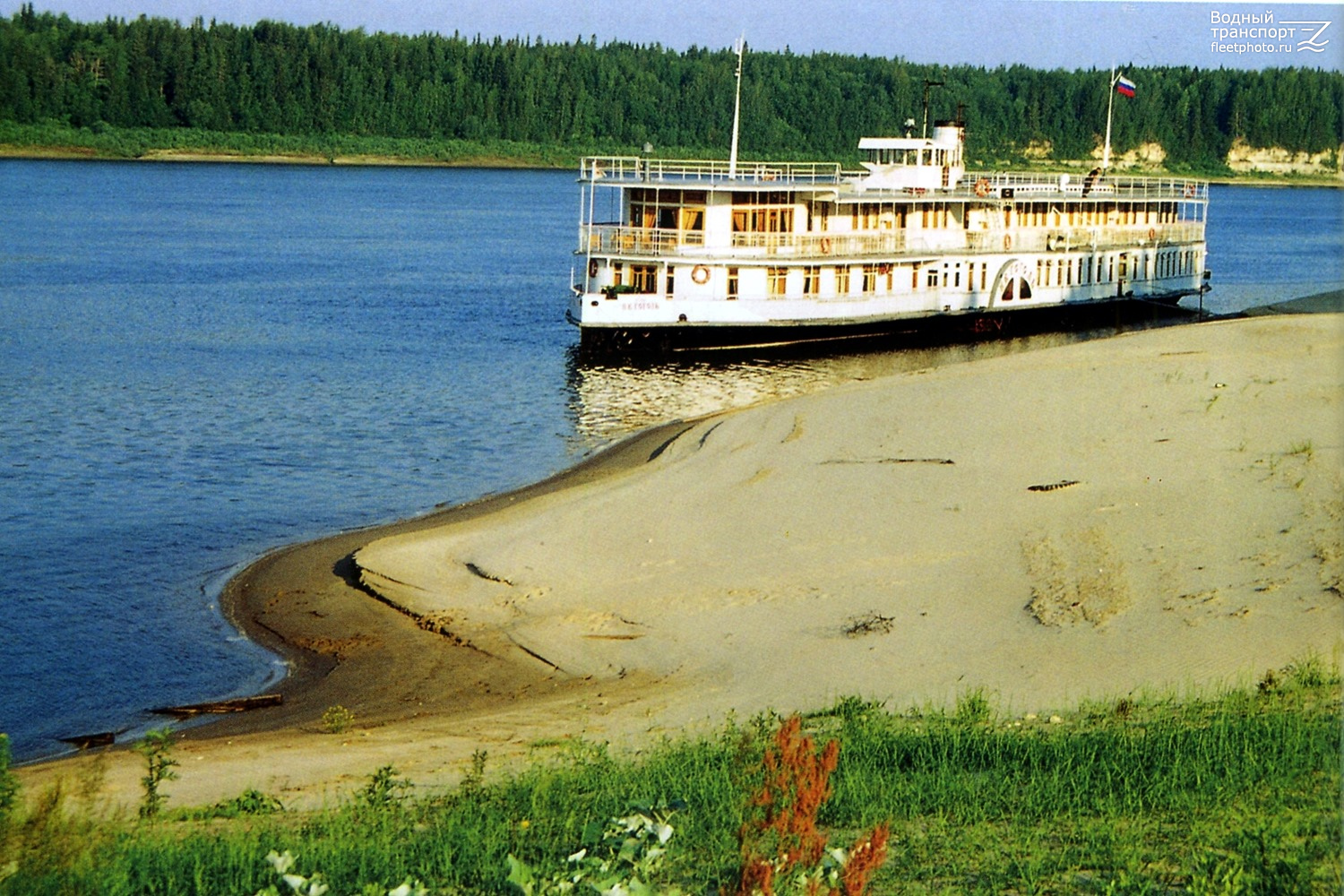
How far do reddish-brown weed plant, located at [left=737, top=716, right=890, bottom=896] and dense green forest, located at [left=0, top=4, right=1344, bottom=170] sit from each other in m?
99.4

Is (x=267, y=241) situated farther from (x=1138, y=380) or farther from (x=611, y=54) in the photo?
(x=611, y=54)

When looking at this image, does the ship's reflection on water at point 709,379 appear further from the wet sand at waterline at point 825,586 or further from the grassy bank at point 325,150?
the grassy bank at point 325,150

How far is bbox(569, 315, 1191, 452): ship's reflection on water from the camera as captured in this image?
36.2m

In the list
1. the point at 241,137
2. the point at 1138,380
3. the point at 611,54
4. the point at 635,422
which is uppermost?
the point at 611,54

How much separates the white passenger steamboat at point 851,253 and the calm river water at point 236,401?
181 centimetres

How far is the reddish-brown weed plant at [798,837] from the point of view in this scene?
267 inches

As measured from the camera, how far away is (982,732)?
1173cm

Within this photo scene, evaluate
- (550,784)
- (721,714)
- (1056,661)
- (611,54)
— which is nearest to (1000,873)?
(550,784)

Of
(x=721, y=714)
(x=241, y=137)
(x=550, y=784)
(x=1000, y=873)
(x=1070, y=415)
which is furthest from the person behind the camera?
(x=241, y=137)

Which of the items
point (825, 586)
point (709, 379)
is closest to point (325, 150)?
point (709, 379)

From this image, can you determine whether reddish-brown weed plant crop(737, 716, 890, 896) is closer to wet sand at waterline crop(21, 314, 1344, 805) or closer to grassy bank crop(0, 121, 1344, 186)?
wet sand at waterline crop(21, 314, 1344, 805)

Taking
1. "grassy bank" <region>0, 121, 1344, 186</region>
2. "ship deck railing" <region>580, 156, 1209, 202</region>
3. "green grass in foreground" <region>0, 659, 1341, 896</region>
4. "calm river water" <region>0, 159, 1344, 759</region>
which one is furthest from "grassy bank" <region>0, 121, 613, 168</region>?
"green grass in foreground" <region>0, 659, 1341, 896</region>

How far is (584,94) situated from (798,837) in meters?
167

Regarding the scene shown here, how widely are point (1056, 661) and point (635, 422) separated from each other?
2094 cm
